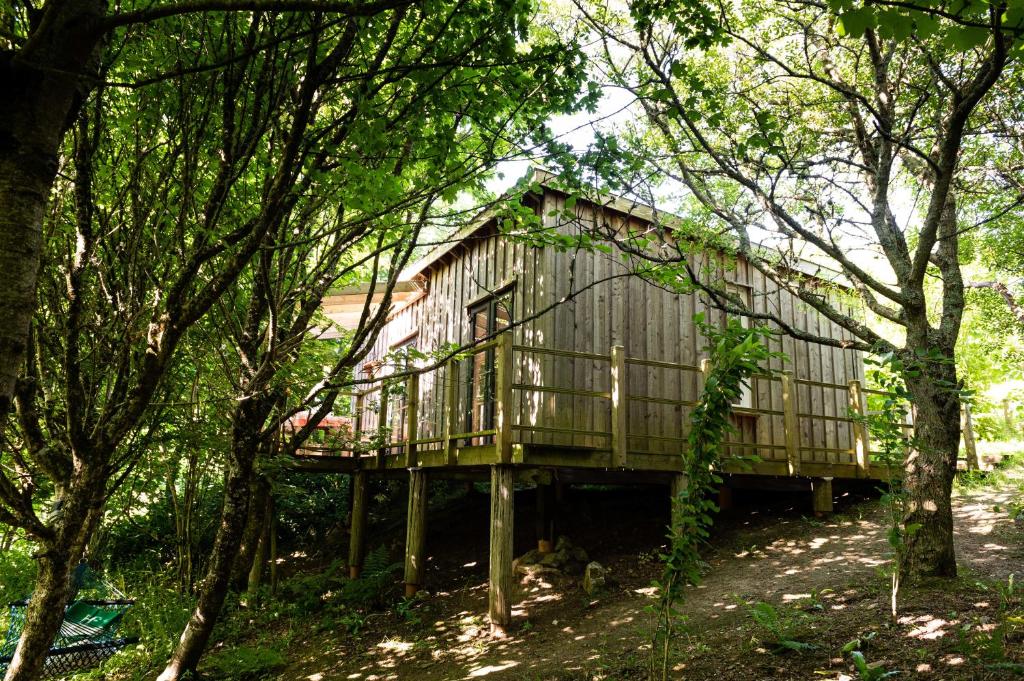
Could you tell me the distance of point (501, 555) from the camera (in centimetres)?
755

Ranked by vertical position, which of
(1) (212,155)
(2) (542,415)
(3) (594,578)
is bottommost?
(3) (594,578)

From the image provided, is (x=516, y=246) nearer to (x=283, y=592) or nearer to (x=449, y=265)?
(x=449, y=265)

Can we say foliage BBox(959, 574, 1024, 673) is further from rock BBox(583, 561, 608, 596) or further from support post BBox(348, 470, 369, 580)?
support post BBox(348, 470, 369, 580)

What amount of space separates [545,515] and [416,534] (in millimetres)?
2025

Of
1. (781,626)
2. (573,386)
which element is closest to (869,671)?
(781,626)

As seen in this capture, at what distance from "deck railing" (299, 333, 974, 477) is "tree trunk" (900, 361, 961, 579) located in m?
1.15

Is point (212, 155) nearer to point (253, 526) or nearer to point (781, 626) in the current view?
point (781, 626)

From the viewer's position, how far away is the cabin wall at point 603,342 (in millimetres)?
9156

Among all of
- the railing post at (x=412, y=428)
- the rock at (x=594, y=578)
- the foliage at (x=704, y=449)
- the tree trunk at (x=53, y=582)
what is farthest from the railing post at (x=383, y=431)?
the foliage at (x=704, y=449)

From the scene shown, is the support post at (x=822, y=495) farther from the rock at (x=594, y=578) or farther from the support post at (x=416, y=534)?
the support post at (x=416, y=534)

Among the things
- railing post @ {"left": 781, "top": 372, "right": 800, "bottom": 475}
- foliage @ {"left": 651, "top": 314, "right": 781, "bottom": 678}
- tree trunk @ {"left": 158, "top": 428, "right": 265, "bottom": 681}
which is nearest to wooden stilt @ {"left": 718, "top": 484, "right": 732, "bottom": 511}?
railing post @ {"left": 781, "top": 372, "right": 800, "bottom": 475}

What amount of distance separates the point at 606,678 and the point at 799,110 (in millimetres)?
7176

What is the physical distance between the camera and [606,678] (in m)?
5.46

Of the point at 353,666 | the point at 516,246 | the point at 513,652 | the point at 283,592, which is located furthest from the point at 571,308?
the point at 283,592
